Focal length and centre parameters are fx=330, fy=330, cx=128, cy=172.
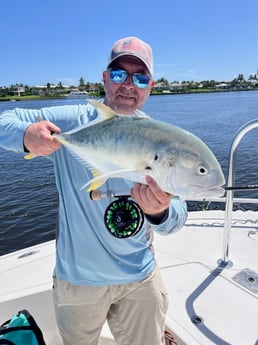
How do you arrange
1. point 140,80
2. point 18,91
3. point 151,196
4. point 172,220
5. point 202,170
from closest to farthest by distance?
point 202,170 < point 151,196 < point 172,220 < point 140,80 < point 18,91

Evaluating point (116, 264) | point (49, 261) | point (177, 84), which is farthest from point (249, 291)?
point (177, 84)

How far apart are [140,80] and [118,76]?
0.44 feet

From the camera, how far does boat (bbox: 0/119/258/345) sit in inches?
91.1

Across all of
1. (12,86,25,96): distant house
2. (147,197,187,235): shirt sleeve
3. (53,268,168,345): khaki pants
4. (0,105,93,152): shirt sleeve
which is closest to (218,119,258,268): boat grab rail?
(147,197,187,235): shirt sleeve

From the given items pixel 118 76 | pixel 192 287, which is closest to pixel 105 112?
pixel 118 76

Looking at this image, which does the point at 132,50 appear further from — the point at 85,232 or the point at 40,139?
the point at 85,232

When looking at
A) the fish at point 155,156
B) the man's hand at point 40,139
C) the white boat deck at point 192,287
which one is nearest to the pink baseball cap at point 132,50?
the fish at point 155,156

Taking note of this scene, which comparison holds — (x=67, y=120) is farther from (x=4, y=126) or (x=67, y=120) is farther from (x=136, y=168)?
(x=136, y=168)

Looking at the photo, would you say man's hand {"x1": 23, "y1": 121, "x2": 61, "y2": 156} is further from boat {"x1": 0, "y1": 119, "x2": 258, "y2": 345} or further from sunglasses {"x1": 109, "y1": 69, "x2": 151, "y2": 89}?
boat {"x1": 0, "y1": 119, "x2": 258, "y2": 345}

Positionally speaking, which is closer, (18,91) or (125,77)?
(125,77)

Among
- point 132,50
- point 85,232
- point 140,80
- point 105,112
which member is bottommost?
point 85,232

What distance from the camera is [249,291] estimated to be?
2650 mm

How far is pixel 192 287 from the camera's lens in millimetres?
2732

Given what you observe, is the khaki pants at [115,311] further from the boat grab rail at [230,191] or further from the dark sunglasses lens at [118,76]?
the dark sunglasses lens at [118,76]
